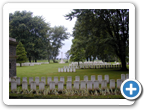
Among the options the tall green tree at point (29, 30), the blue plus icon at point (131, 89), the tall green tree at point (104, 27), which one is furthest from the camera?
the tall green tree at point (104, 27)

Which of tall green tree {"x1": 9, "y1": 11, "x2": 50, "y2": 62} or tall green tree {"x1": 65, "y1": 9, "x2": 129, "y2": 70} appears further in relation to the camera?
tall green tree {"x1": 65, "y1": 9, "x2": 129, "y2": 70}

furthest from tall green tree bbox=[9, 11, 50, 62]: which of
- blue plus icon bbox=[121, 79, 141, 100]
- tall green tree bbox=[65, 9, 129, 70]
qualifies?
blue plus icon bbox=[121, 79, 141, 100]

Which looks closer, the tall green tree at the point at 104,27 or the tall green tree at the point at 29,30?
the tall green tree at the point at 29,30

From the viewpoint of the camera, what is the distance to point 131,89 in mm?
3551

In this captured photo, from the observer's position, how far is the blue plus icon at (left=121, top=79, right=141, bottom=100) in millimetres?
3490

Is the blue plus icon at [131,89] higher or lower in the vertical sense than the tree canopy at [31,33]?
lower

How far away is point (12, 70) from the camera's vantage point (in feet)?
25.4

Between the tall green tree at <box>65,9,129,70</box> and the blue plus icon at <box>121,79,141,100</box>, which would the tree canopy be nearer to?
the tall green tree at <box>65,9,129,70</box>

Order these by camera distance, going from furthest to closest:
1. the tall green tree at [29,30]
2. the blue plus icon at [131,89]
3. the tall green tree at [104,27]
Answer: the tall green tree at [104,27], the tall green tree at [29,30], the blue plus icon at [131,89]

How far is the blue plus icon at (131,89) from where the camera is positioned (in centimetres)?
349

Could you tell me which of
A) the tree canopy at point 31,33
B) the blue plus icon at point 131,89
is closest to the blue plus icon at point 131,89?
the blue plus icon at point 131,89

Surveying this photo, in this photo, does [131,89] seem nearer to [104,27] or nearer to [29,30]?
[104,27]

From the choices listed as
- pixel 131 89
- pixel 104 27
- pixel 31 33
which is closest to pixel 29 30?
pixel 31 33

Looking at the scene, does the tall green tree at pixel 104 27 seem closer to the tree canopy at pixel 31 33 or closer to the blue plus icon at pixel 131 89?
the tree canopy at pixel 31 33
